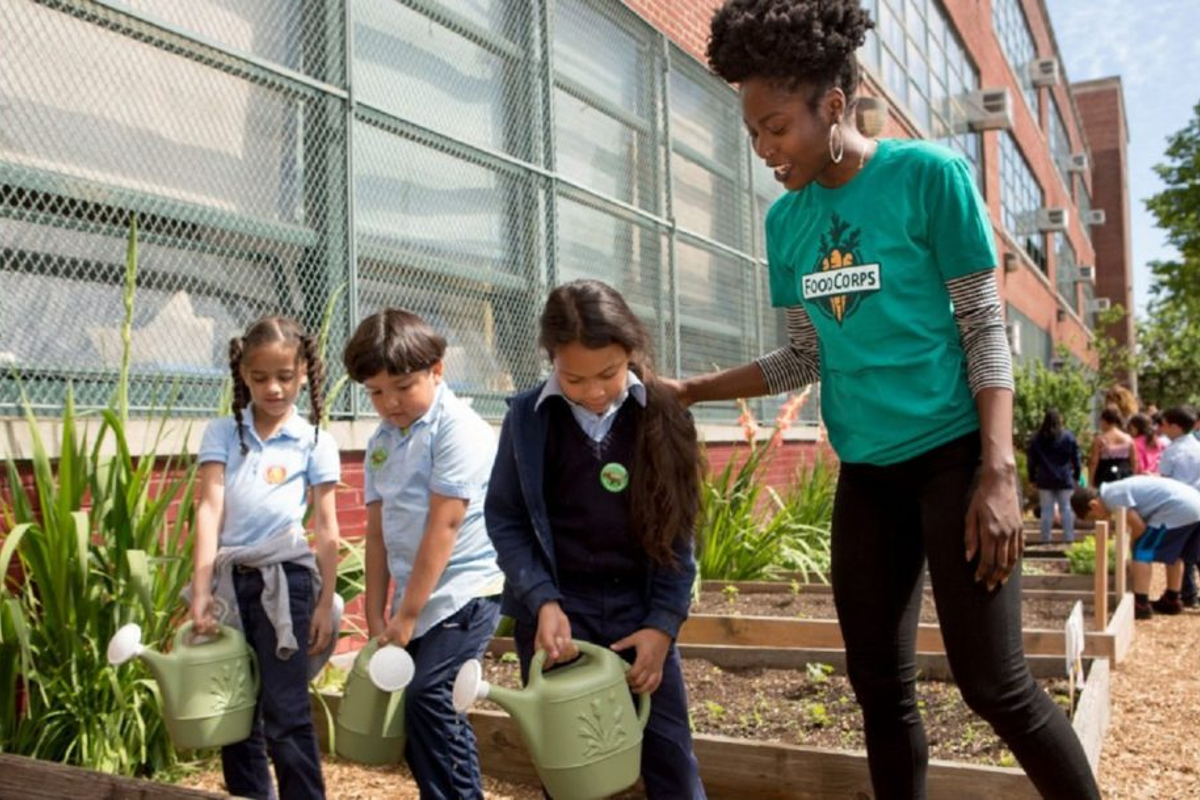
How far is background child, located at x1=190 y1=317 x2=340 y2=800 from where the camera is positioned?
2791 mm

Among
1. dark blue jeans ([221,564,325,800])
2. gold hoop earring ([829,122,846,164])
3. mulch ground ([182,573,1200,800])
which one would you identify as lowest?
mulch ground ([182,573,1200,800])

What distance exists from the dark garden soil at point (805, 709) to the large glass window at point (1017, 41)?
2346 cm

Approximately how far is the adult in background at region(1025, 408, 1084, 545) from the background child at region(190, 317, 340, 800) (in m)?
10.8

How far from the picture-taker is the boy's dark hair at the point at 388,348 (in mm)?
2676

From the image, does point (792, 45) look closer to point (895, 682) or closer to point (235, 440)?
point (895, 682)

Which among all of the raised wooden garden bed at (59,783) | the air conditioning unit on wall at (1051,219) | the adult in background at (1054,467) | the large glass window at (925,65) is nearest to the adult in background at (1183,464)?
the adult in background at (1054,467)

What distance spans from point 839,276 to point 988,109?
842 inches

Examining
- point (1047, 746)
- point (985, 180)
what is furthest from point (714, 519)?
point (985, 180)

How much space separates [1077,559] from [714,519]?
9.26 feet

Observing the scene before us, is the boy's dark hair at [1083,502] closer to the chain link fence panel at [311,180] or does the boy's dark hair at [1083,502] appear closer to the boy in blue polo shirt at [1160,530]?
the boy in blue polo shirt at [1160,530]

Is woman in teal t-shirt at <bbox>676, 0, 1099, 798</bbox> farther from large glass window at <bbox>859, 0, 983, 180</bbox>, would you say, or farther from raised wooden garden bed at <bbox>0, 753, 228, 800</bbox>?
large glass window at <bbox>859, 0, 983, 180</bbox>

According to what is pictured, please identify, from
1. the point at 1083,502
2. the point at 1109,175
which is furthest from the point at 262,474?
the point at 1109,175

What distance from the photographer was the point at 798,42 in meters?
2.13

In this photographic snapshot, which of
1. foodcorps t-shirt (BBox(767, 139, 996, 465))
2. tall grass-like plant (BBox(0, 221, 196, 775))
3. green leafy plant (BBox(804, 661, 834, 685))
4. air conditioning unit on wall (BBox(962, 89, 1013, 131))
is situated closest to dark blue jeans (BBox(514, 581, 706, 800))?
foodcorps t-shirt (BBox(767, 139, 996, 465))
